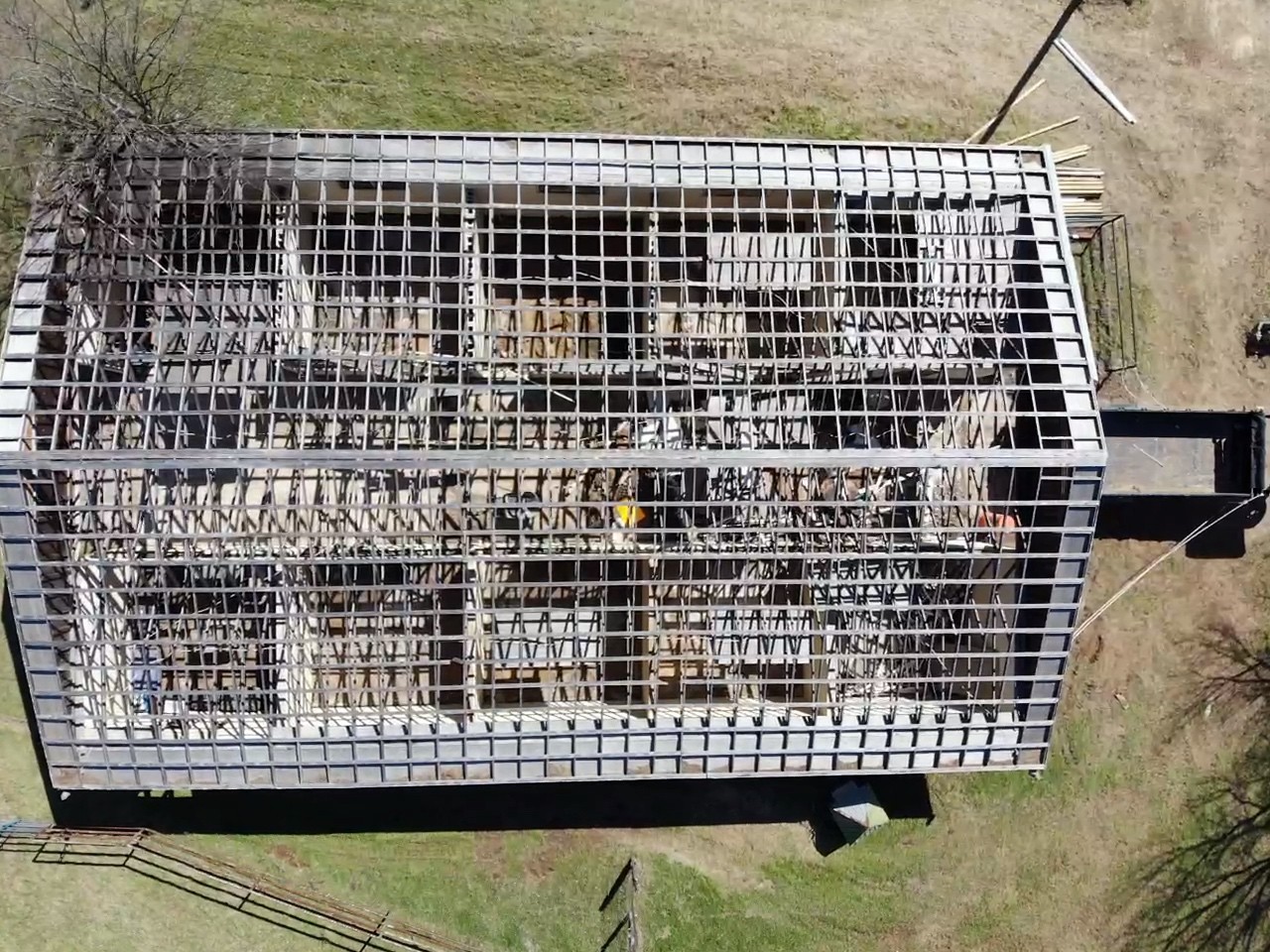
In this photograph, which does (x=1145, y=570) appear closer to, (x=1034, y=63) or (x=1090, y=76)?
(x=1090, y=76)

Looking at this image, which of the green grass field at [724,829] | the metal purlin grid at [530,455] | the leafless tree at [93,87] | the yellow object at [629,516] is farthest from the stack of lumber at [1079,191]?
the leafless tree at [93,87]

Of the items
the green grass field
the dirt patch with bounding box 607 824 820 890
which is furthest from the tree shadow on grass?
the dirt patch with bounding box 607 824 820 890

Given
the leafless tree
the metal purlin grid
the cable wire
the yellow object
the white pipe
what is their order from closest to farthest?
the metal purlin grid → the leafless tree → the yellow object → the cable wire → the white pipe

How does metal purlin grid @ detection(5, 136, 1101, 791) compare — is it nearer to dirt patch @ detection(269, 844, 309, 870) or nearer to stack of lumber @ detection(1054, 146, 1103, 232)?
stack of lumber @ detection(1054, 146, 1103, 232)

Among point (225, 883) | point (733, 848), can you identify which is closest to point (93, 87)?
point (225, 883)

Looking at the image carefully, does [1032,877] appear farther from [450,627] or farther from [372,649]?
[372,649]
